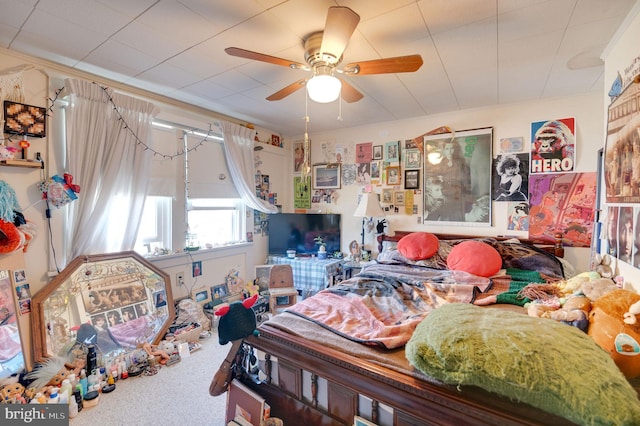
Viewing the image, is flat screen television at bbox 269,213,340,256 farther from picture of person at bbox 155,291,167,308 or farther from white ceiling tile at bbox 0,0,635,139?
white ceiling tile at bbox 0,0,635,139

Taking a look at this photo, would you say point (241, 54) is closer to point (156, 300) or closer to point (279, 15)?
point (279, 15)

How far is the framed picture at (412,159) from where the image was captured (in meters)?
3.71

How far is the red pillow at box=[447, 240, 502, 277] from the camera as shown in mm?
2607

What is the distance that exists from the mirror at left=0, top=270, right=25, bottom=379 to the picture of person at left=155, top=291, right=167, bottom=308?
96 cm

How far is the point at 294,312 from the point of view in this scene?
5.79 ft

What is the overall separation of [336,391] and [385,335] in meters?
0.36

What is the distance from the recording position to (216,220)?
374 cm

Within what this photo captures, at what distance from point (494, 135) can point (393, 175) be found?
1229mm

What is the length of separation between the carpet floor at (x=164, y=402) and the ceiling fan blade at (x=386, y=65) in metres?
2.40

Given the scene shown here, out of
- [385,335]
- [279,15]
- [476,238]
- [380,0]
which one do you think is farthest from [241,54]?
[476,238]

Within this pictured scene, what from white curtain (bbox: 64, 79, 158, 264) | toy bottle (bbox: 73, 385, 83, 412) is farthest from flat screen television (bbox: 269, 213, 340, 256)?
toy bottle (bbox: 73, 385, 83, 412)

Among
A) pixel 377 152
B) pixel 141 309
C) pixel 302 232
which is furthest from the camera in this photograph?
pixel 302 232

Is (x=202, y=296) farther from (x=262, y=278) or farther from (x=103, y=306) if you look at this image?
(x=103, y=306)

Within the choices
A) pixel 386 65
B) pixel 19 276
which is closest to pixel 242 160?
pixel 19 276
